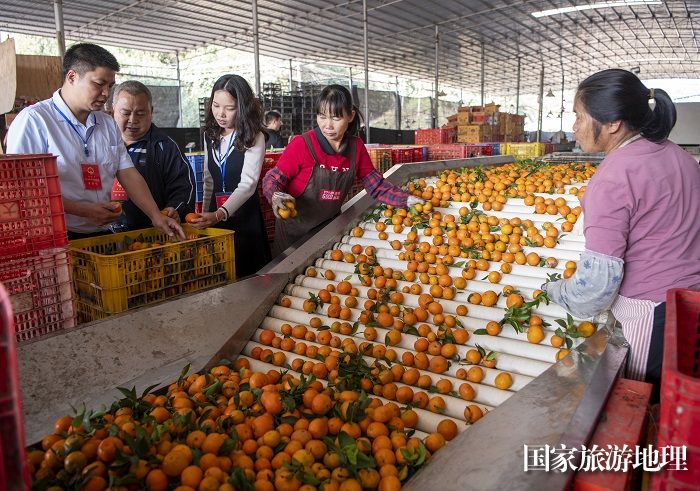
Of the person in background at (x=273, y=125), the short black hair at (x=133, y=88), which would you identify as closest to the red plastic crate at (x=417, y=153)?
the person in background at (x=273, y=125)

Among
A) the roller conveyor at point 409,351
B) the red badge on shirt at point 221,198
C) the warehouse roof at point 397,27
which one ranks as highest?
the warehouse roof at point 397,27

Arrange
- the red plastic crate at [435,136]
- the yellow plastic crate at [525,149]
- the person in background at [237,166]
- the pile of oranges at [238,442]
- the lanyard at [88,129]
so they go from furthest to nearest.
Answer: the red plastic crate at [435,136] → the yellow plastic crate at [525,149] → the person in background at [237,166] → the lanyard at [88,129] → the pile of oranges at [238,442]

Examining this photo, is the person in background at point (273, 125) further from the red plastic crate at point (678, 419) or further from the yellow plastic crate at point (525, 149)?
the red plastic crate at point (678, 419)

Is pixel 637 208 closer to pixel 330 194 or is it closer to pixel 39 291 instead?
pixel 330 194

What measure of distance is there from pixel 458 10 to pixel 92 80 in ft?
53.1

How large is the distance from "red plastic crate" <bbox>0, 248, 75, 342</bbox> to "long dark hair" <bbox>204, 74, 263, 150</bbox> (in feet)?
5.02

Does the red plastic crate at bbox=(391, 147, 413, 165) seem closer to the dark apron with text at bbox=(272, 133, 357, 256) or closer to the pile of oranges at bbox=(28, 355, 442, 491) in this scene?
the dark apron with text at bbox=(272, 133, 357, 256)

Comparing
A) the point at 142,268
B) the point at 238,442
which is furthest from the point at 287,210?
the point at 238,442

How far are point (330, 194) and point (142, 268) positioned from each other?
1.60m

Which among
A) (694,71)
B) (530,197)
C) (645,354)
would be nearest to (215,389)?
(645,354)

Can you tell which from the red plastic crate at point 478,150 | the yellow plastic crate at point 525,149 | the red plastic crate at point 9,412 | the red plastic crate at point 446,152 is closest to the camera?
the red plastic crate at point 9,412

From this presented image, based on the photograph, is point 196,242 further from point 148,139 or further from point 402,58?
point 402,58

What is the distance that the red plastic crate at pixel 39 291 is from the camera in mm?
1949

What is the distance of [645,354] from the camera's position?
202 centimetres
